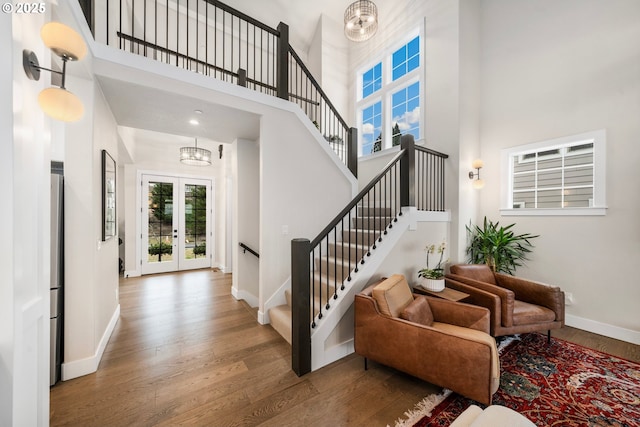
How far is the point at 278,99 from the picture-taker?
10.8 ft

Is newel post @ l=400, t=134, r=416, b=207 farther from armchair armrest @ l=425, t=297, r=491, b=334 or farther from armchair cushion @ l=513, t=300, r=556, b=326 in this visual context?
armchair cushion @ l=513, t=300, r=556, b=326

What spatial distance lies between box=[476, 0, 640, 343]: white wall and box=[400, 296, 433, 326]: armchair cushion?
7.68ft

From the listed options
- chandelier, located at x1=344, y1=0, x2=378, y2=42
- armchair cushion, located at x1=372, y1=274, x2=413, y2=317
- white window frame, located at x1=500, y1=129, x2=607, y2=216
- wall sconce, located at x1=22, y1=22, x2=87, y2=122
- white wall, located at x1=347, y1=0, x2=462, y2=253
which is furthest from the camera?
chandelier, located at x1=344, y1=0, x2=378, y2=42

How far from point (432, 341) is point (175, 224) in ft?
20.8

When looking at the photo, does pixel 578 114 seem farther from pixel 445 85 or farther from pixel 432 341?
pixel 432 341

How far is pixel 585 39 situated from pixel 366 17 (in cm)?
300

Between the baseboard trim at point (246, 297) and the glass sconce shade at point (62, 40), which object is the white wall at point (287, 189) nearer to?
the baseboard trim at point (246, 297)

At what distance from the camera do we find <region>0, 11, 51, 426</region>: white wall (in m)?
0.98

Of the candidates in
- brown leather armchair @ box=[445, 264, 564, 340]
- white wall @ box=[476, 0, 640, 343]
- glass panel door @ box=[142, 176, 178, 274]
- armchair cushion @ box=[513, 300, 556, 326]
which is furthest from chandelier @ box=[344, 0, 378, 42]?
glass panel door @ box=[142, 176, 178, 274]

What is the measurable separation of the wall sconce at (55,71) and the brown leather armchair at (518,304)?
3.73 meters

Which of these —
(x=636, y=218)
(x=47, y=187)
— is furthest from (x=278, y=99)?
(x=636, y=218)

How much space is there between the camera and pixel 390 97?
493 cm

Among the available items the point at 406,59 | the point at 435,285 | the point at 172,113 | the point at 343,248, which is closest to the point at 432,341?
the point at 435,285

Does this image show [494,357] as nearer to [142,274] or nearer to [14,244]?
[14,244]
